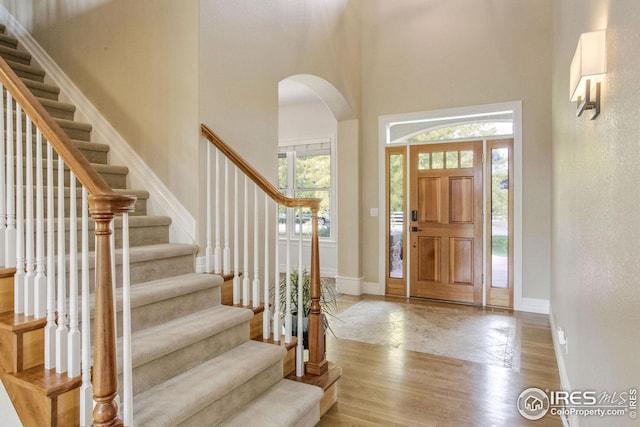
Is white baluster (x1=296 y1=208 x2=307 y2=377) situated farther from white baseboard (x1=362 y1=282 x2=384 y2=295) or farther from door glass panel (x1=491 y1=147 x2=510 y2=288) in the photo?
door glass panel (x1=491 y1=147 x2=510 y2=288)

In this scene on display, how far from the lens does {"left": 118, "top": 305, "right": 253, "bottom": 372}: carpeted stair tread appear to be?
1874 millimetres

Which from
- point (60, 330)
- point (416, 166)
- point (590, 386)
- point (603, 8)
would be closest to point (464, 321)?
point (416, 166)

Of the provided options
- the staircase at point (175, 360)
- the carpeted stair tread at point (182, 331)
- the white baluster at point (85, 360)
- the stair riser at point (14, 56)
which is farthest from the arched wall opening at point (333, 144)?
the white baluster at point (85, 360)

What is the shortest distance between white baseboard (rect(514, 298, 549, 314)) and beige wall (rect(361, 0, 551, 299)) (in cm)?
7

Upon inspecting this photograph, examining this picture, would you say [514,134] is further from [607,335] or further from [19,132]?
[19,132]

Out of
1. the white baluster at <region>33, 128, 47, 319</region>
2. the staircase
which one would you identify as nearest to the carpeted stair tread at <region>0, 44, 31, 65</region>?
the staircase

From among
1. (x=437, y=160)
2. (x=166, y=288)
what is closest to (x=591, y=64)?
(x=166, y=288)

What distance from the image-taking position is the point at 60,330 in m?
1.59

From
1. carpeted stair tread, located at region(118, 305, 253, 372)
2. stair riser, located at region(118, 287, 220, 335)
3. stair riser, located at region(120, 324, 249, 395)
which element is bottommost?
stair riser, located at region(120, 324, 249, 395)

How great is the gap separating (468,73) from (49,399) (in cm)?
508

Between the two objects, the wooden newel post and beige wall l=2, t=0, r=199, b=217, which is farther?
beige wall l=2, t=0, r=199, b=217

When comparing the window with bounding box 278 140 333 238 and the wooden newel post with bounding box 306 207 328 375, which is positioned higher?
the window with bounding box 278 140 333 238

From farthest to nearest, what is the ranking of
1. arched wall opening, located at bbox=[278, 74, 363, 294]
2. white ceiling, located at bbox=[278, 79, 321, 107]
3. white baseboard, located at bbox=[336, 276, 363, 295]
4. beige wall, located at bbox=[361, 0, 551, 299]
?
white ceiling, located at bbox=[278, 79, 321, 107], white baseboard, located at bbox=[336, 276, 363, 295], arched wall opening, located at bbox=[278, 74, 363, 294], beige wall, located at bbox=[361, 0, 551, 299]

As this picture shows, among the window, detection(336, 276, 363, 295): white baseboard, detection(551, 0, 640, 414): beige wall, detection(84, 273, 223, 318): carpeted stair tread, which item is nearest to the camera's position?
detection(551, 0, 640, 414): beige wall
